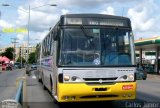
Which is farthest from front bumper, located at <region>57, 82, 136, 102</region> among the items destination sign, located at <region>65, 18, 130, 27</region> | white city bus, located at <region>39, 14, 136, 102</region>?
destination sign, located at <region>65, 18, 130, 27</region>

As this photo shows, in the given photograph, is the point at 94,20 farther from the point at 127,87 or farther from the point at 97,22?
the point at 127,87

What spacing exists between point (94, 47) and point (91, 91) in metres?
1.44

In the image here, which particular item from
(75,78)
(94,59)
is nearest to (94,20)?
(94,59)

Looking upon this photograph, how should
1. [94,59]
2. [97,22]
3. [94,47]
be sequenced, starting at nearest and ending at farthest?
[94,59] < [94,47] < [97,22]

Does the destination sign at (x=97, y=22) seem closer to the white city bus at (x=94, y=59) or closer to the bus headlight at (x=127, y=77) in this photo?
the white city bus at (x=94, y=59)

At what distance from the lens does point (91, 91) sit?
507 inches

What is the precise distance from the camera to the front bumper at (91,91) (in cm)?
1281

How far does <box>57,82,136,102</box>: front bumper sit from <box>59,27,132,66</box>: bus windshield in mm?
693

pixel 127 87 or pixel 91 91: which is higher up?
pixel 127 87

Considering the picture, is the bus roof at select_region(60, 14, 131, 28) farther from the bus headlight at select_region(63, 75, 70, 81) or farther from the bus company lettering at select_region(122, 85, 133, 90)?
the bus company lettering at select_region(122, 85, 133, 90)

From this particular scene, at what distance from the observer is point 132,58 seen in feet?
44.0

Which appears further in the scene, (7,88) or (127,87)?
(7,88)

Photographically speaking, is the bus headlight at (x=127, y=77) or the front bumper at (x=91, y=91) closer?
the front bumper at (x=91, y=91)

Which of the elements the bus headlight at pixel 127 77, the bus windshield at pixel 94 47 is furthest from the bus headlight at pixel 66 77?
the bus headlight at pixel 127 77
